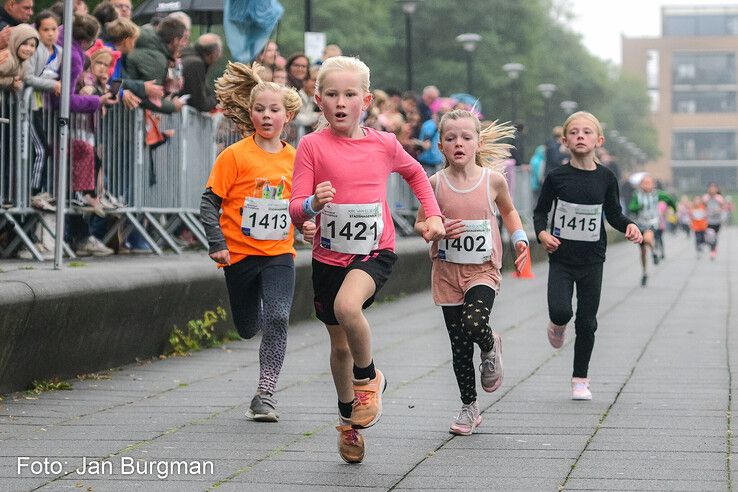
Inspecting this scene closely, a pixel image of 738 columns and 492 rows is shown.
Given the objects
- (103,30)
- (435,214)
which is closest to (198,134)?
(103,30)

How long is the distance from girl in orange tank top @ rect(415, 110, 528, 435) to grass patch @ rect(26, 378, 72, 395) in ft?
7.80

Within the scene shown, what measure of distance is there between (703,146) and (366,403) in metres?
158

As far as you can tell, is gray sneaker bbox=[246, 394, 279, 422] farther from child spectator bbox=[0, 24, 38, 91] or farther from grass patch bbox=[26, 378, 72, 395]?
child spectator bbox=[0, 24, 38, 91]

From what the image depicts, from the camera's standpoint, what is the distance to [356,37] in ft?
206

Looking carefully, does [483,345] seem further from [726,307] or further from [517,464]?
[726,307]

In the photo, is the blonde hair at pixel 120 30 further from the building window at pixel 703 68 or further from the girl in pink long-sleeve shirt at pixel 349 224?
the building window at pixel 703 68

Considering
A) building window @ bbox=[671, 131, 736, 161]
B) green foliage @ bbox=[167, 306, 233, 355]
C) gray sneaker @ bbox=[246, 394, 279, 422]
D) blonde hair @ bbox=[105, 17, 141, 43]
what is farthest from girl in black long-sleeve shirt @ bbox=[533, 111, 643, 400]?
building window @ bbox=[671, 131, 736, 161]

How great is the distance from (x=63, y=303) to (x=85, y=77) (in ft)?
12.0

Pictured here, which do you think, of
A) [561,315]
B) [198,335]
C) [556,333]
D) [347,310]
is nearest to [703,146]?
[198,335]

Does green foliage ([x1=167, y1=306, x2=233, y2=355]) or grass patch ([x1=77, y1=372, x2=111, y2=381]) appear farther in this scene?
green foliage ([x1=167, y1=306, x2=233, y2=355])

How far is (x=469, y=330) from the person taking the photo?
761cm

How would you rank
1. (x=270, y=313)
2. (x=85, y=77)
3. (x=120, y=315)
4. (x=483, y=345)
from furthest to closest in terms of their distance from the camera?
(x=85, y=77) < (x=120, y=315) < (x=270, y=313) < (x=483, y=345)

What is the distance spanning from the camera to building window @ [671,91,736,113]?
161m

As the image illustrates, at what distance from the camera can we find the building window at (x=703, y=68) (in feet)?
536
